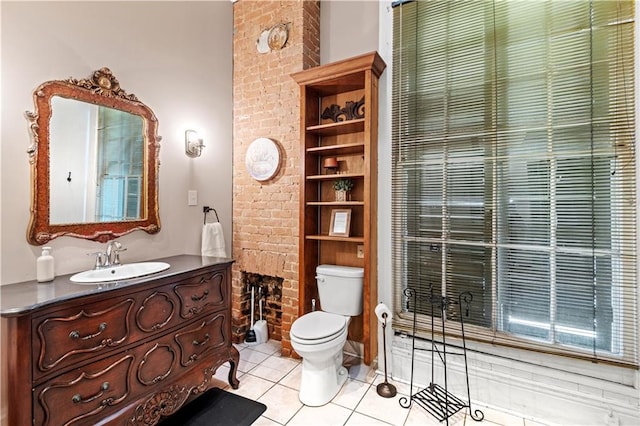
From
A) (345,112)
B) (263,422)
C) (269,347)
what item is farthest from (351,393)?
(345,112)

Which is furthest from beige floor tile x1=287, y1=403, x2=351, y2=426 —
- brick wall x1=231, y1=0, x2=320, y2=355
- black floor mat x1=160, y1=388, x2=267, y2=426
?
brick wall x1=231, y1=0, x2=320, y2=355

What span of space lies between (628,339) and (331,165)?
211 centimetres

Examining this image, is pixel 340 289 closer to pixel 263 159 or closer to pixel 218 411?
pixel 218 411

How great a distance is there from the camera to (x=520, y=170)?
188 cm

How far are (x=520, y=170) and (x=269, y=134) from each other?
1997mm

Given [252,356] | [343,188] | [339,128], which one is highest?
[339,128]

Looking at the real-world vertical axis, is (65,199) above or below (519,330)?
above

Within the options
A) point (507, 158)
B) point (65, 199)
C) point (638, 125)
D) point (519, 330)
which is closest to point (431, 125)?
point (507, 158)

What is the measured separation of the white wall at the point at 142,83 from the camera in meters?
1.61

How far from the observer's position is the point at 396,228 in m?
2.29

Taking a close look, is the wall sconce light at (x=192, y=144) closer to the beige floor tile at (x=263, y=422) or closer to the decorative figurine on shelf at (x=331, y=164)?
the decorative figurine on shelf at (x=331, y=164)

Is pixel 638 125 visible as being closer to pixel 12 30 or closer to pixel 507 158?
pixel 507 158

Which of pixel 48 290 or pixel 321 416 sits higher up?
pixel 48 290

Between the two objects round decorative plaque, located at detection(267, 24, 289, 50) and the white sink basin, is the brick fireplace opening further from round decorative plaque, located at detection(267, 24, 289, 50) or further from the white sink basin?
round decorative plaque, located at detection(267, 24, 289, 50)
